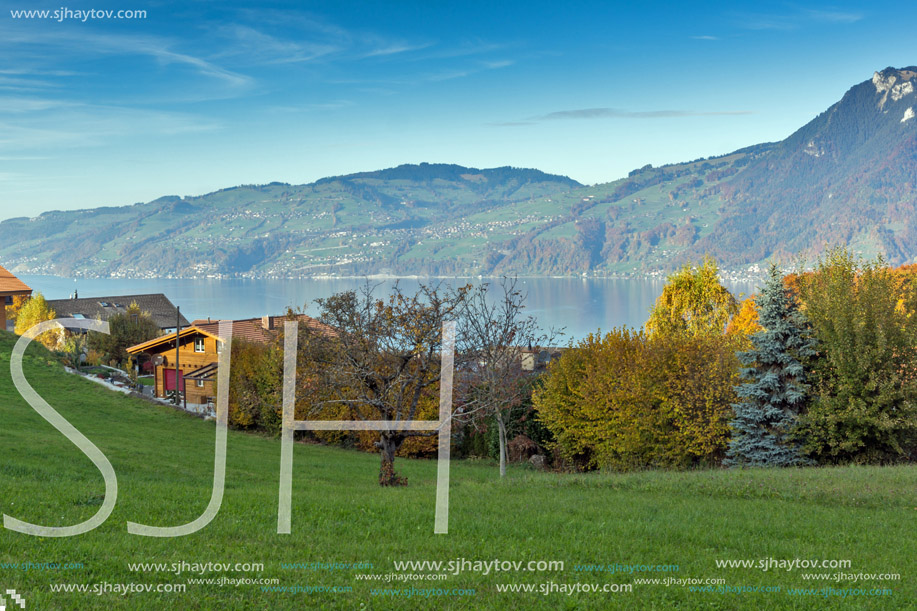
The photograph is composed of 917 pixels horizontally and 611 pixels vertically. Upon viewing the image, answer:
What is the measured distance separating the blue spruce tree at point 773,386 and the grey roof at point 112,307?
257 ft

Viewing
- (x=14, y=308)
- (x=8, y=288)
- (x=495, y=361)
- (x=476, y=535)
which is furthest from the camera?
(x=14, y=308)

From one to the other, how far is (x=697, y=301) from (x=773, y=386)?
3339cm

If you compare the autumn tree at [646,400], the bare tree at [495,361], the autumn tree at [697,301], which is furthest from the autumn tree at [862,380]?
the autumn tree at [697,301]

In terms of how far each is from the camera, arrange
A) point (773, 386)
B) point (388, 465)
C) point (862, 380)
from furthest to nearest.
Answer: point (773, 386) < point (862, 380) < point (388, 465)

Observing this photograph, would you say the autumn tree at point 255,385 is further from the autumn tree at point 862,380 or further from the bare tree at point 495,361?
the autumn tree at point 862,380

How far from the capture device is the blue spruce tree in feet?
74.1

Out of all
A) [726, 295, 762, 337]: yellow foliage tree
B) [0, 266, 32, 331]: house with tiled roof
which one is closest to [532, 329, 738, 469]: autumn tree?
[726, 295, 762, 337]: yellow foliage tree

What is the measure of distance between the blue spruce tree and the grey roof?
3082 inches

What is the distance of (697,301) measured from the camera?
A: 5475 cm

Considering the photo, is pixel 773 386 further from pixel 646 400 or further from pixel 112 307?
pixel 112 307

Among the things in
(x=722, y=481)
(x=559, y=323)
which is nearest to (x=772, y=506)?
(x=722, y=481)

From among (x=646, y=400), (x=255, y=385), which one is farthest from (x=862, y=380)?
(x=255, y=385)

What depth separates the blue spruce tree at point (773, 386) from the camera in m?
22.6

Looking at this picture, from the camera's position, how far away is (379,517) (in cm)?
1120
